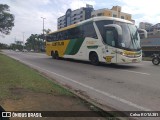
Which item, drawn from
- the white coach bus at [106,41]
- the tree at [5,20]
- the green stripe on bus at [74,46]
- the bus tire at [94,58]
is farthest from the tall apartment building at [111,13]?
the bus tire at [94,58]

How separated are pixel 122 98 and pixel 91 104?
1535mm

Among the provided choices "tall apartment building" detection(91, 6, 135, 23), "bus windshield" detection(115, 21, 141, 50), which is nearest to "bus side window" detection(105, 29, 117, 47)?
"bus windshield" detection(115, 21, 141, 50)

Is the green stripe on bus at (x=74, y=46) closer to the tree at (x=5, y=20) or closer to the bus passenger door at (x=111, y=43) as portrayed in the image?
the bus passenger door at (x=111, y=43)

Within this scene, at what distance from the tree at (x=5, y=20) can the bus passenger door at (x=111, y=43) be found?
58728mm

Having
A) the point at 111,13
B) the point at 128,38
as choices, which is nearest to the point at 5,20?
the point at 111,13

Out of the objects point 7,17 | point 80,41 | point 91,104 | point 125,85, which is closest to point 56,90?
point 91,104

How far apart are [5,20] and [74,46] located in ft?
179

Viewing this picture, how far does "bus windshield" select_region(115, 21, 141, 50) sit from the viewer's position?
55.0 feet

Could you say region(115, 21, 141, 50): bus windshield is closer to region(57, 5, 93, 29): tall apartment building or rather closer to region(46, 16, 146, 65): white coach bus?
region(46, 16, 146, 65): white coach bus

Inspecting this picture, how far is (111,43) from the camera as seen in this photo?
1722 cm

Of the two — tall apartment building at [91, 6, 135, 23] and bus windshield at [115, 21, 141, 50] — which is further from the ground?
tall apartment building at [91, 6, 135, 23]

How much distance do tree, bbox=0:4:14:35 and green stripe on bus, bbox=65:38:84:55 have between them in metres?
51.9

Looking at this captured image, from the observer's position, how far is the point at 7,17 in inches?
2830

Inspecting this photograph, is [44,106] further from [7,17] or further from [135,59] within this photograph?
[7,17]
